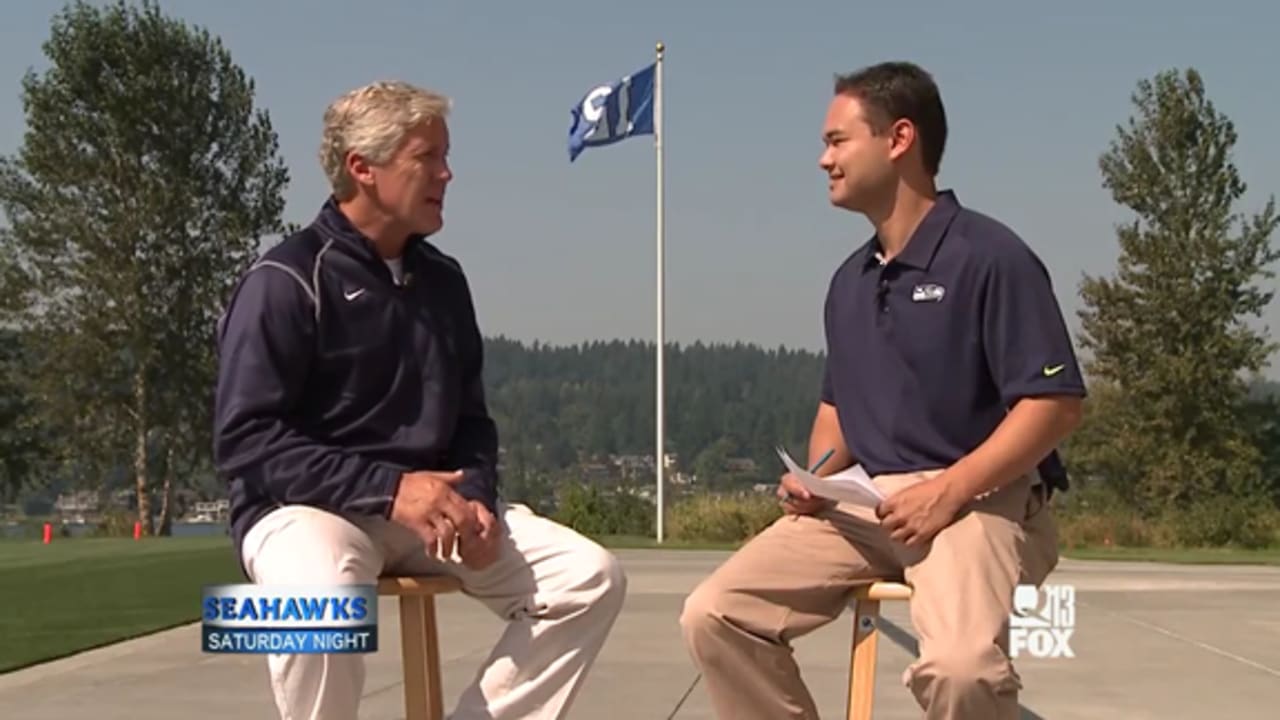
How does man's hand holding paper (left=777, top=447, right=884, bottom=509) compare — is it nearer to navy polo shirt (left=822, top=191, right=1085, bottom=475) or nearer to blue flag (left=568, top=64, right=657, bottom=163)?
navy polo shirt (left=822, top=191, right=1085, bottom=475)

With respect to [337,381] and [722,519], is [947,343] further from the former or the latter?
[722,519]

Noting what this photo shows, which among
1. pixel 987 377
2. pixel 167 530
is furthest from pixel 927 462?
pixel 167 530

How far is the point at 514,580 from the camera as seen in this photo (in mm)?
3762

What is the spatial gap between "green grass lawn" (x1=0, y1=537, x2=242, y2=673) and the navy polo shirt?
483 cm

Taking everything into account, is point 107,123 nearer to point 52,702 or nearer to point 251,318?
point 52,702

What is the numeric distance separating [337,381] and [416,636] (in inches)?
23.2

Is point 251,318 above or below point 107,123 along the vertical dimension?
below

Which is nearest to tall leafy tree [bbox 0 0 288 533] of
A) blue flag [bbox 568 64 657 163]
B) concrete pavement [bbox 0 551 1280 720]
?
blue flag [bbox 568 64 657 163]

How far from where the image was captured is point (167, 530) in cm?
4075

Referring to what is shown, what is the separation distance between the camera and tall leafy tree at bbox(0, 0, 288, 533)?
39656mm

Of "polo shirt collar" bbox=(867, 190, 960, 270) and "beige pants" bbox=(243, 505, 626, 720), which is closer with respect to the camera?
"beige pants" bbox=(243, 505, 626, 720)

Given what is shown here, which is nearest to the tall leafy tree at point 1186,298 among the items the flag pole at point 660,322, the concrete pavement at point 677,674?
the flag pole at point 660,322

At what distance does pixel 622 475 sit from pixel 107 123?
62.7 feet

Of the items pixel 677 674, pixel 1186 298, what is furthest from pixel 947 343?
pixel 1186 298
